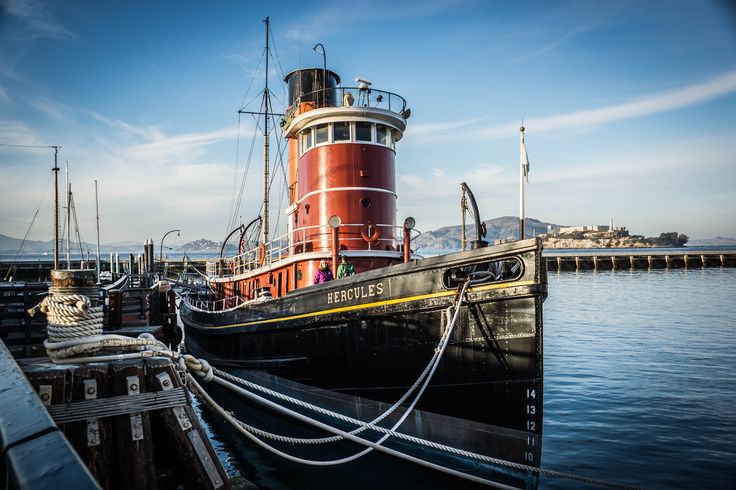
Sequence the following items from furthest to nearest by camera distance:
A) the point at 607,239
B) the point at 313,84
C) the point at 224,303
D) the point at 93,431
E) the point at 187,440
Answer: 1. the point at 607,239
2. the point at 224,303
3. the point at 313,84
4. the point at 187,440
5. the point at 93,431

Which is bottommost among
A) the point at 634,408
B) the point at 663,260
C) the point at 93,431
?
the point at 634,408

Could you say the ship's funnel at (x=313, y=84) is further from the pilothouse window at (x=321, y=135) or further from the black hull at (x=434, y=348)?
the black hull at (x=434, y=348)

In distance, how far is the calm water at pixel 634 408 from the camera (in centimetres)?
834

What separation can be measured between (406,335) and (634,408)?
303 inches

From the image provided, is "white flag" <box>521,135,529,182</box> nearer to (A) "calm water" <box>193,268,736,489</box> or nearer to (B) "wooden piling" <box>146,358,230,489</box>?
(A) "calm water" <box>193,268,736,489</box>

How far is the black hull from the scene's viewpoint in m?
6.83

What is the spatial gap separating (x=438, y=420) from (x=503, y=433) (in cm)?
107

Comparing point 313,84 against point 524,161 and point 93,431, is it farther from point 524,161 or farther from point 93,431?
point 93,431

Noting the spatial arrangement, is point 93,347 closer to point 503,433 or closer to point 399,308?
point 399,308

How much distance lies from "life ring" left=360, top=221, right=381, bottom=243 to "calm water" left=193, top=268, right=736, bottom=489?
5.23 metres

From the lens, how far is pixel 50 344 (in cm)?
438

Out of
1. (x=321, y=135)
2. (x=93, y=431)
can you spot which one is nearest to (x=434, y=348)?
(x=93, y=431)

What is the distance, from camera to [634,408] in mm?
11570

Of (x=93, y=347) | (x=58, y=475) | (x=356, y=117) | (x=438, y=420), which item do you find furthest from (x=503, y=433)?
(x=356, y=117)
